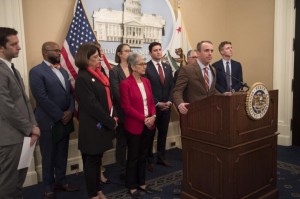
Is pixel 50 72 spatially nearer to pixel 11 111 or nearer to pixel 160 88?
pixel 11 111

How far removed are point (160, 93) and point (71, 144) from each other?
130 centimetres

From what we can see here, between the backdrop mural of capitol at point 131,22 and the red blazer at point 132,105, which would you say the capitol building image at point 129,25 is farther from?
the red blazer at point 132,105

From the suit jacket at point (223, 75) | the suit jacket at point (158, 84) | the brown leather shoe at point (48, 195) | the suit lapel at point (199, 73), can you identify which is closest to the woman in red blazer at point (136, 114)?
the suit lapel at point (199, 73)

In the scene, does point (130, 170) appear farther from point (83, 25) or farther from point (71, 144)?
point (83, 25)

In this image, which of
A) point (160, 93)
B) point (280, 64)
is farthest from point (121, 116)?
point (280, 64)

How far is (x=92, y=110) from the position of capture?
236cm

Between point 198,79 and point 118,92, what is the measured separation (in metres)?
1.01

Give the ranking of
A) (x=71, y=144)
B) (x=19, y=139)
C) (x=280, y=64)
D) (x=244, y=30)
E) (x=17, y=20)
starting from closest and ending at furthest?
1. (x=19, y=139)
2. (x=17, y=20)
3. (x=71, y=144)
4. (x=280, y=64)
5. (x=244, y=30)

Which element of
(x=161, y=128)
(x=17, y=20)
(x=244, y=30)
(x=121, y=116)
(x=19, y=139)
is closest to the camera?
(x=19, y=139)

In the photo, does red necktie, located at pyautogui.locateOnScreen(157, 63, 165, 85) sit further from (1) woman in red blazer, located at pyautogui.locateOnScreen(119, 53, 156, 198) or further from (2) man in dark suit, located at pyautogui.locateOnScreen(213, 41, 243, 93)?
(1) woman in red blazer, located at pyautogui.locateOnScreen(119, 53, 156, 198)

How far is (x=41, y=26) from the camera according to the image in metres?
3.38

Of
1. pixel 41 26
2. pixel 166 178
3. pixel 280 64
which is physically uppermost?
pixel 41 26

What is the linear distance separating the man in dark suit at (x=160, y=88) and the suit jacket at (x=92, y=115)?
132 centimetres

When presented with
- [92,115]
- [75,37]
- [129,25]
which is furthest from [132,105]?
[129,25]
